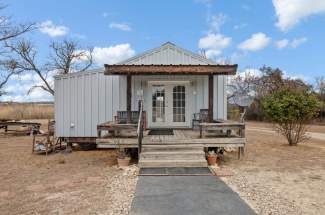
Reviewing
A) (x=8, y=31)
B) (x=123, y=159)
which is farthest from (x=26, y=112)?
(x=123, y=159)

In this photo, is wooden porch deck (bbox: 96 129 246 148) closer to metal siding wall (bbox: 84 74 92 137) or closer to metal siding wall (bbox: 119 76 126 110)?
metal siding wall (bbox: 119 76 126 110)

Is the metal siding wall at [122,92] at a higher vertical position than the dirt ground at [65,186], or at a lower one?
higher

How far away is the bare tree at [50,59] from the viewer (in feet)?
94.6

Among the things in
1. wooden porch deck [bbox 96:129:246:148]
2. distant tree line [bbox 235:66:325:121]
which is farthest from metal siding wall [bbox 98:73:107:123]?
distant tree line [bbox 235:66:325:121]

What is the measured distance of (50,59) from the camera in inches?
1248

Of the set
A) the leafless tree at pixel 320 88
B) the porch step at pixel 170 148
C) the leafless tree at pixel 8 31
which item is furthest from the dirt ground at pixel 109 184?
the leafless tree at pixel 320 88

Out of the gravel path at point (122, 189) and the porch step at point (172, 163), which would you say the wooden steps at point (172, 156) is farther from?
the gravel path at point (122, 189)

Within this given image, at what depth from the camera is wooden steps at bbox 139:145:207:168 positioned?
27.0 ft

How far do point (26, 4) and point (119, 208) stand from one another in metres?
13.7

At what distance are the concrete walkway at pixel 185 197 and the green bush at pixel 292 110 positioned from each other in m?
7.74

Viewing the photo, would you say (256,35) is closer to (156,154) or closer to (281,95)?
(281,95)

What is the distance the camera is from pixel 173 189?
5.97 metres

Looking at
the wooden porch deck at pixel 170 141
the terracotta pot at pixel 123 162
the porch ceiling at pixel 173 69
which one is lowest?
the terracotta pot at pixel 123 162

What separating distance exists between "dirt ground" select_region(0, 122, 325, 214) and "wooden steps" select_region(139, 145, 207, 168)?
18.2 inches
